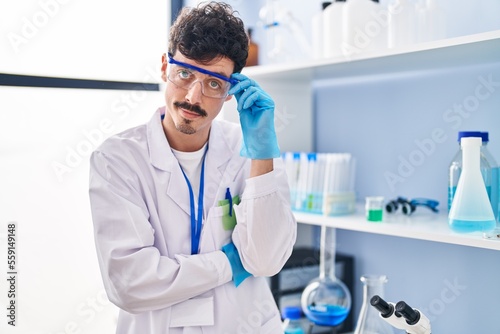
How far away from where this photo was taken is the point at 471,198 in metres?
1.44

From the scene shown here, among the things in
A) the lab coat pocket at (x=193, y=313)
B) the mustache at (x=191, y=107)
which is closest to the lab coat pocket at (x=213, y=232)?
the lab coat pocket at (x=193, y=313)

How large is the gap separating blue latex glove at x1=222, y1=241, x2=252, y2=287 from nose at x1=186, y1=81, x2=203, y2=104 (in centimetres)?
43

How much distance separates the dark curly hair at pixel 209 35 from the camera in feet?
4.70

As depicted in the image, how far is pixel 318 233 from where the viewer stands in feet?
7.61

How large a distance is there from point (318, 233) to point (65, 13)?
4.71ft

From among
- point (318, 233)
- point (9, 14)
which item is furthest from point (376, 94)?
point (9, 14)

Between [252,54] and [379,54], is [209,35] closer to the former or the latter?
[379,54]

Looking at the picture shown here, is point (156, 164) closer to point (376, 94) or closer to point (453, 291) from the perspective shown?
point (376, 94)

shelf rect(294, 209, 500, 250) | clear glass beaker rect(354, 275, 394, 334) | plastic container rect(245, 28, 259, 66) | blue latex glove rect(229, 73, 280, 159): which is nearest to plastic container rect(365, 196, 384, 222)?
shelf rect(294, 209, 500, 250)

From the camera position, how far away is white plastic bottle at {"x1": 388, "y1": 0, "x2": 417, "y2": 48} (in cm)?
165

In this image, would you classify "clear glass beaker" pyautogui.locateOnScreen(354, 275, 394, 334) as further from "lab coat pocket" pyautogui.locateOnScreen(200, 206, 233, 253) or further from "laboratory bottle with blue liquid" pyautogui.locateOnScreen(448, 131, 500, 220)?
"lab coat pocket" pyautogui.locateOnScreen(200, 206, 233, 253)

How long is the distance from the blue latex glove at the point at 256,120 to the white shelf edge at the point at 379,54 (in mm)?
374

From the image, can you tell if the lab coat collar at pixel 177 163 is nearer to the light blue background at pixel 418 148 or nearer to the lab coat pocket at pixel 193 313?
the lab coat pocket at pixel 193 313

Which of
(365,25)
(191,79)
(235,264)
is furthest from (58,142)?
(365,25)
